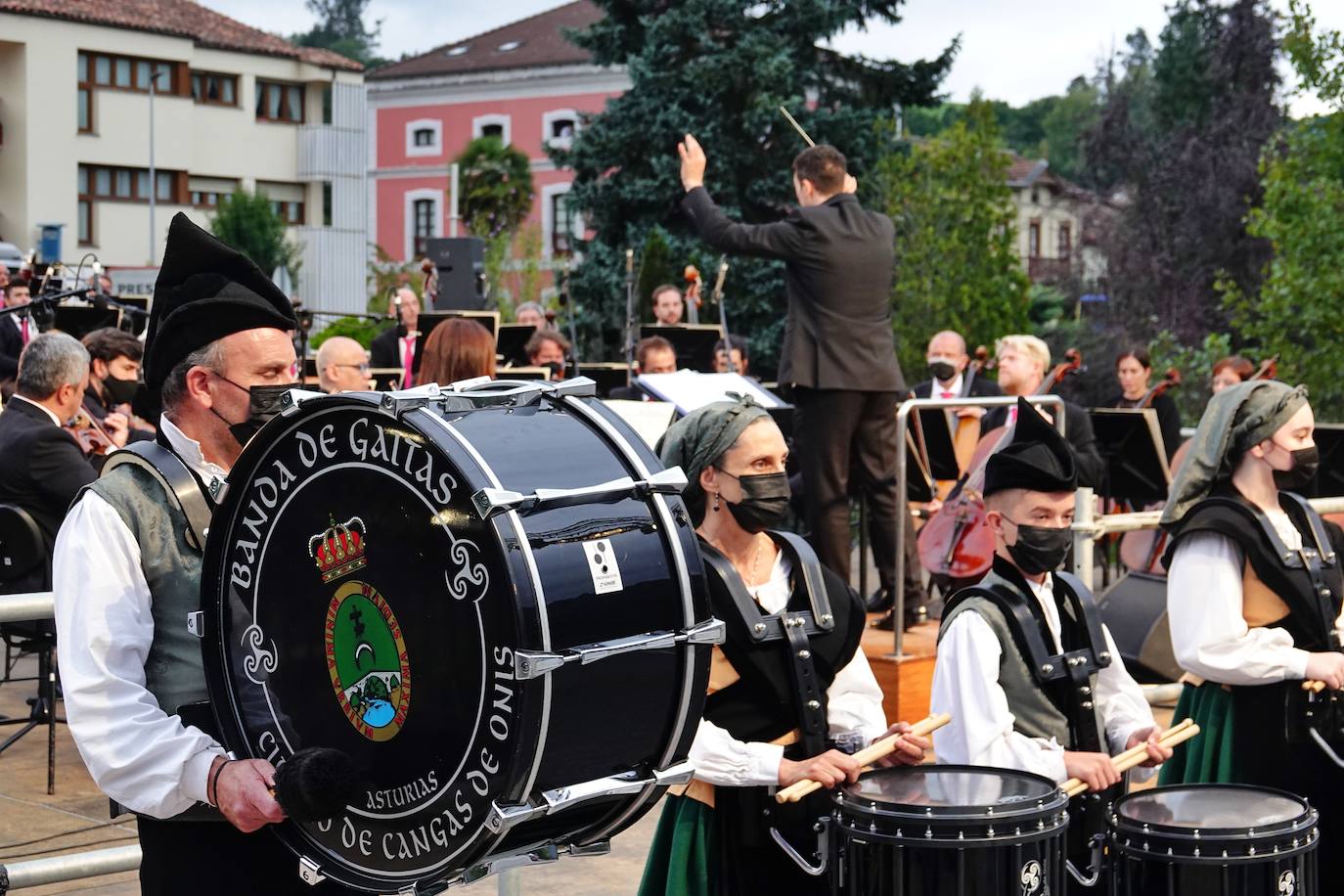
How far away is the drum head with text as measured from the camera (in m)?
2.70

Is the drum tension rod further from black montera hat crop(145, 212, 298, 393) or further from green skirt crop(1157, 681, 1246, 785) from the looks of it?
green skirt crop(1157, 681, 1246, 785)

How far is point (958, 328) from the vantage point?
29.4m

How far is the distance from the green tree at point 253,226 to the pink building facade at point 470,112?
8.35 meters

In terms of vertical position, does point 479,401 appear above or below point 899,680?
above

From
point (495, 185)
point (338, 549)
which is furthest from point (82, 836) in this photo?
point (495, 185)

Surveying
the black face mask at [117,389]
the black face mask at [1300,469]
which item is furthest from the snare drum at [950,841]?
the black face mask at [117,389]

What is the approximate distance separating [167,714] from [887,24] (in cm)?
2895

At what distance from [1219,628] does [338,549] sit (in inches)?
122

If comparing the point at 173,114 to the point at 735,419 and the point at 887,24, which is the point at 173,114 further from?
the point at 735,419

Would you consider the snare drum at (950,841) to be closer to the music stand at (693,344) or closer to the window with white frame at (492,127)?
the music stand at (693,344)

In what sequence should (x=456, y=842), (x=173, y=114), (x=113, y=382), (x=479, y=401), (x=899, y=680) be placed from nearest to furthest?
(x=456, y=842) → (x=479, y=401) → (x=899, y=680) → (x=113, y=382) → (x=173, y=114)

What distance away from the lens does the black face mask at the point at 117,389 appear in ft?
34.4

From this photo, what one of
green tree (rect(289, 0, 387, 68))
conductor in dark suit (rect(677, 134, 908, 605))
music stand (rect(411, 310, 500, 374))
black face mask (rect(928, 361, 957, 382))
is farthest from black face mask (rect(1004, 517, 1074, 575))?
green tree (rect(289, 0, 387, 68))

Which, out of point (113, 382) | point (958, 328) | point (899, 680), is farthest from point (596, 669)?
point (958, 328)
